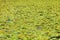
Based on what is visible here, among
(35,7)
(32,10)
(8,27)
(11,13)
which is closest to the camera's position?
(8,27)

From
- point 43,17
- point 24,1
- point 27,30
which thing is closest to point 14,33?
point 27,30

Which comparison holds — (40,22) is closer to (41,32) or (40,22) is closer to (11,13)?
(41,32)

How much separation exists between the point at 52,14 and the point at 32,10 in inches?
62.9

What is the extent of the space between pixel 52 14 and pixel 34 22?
6.01ft

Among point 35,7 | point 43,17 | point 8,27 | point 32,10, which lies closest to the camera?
point 8,27

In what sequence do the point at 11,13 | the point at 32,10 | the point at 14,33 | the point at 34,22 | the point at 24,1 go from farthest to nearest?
1. the point at 24,1
2. the point at 32,10
3. the point at 11,13
4. the point at 34,22
5. the point at 14,33

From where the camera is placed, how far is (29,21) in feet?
30.9

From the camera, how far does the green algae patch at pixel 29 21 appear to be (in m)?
7.59

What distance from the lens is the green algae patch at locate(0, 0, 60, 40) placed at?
7.59 meters

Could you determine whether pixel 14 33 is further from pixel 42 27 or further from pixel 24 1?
pixel 24 1

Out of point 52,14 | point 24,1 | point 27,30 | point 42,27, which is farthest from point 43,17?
point 24,1

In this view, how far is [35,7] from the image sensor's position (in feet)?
41.2

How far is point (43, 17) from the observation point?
33.4 ft

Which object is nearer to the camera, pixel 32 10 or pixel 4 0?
pixel 32 10
